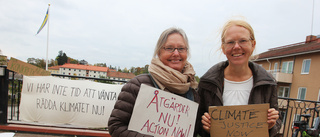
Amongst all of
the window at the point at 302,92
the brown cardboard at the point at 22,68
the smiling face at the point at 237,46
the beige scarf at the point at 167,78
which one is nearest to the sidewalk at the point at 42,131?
the brown cardboard at the point at 22,68

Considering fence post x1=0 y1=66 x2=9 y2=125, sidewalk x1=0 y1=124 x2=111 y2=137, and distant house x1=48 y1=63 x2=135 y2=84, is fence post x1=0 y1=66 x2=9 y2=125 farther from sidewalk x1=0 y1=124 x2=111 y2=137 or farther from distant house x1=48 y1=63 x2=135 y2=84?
distant house x1=48 y1=63 x2=135 y2=84

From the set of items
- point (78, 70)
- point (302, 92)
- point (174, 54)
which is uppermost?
point (174, 54)

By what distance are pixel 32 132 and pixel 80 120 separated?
94 centimetres

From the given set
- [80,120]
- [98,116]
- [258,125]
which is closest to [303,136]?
[258,125]

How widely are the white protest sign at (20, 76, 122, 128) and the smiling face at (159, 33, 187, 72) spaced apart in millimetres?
2442

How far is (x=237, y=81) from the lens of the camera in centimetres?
167

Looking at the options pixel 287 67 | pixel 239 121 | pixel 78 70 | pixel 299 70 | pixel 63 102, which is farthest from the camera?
pixel 78 70

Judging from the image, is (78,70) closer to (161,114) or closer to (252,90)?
(161,114)

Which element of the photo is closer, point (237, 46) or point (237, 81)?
point (237, 46)

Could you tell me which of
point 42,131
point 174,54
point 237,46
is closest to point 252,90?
A: point 237,46

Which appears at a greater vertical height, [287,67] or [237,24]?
[237,24]

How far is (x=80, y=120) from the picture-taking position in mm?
3576

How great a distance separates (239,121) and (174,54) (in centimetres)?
82

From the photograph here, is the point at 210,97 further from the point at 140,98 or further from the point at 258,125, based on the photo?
the point at 140,98
